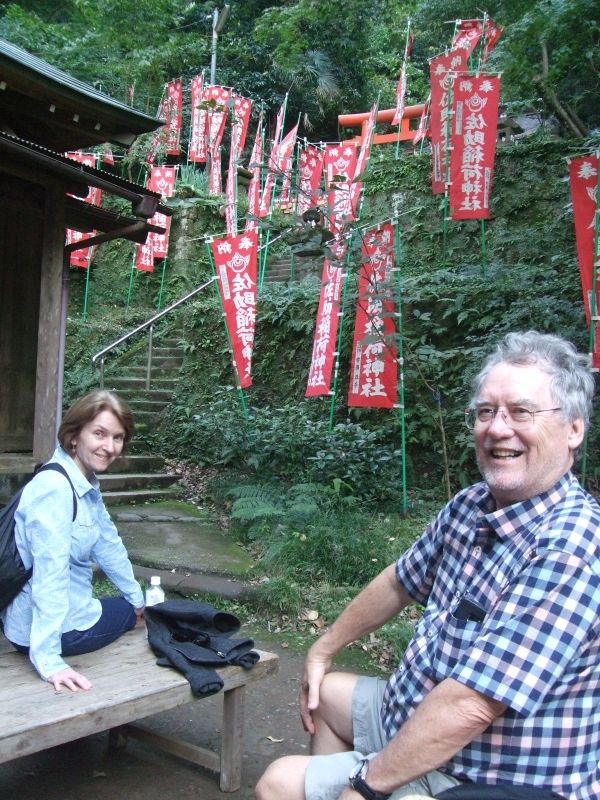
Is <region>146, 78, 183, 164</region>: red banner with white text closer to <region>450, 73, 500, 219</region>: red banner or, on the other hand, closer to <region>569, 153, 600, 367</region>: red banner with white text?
<region>450, 73, 500, 219</region>: red banner

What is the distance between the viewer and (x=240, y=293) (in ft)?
28.7

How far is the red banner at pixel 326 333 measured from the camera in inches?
314

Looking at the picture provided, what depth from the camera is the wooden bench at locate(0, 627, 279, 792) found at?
2158mm

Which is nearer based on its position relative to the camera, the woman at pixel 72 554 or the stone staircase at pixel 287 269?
the woman at pixel 72 554

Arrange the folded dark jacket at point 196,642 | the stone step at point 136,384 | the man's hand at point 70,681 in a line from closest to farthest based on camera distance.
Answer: the man's hand at point 70,681
the folded dark jacket at point 196,642
the stone step at point 136,384

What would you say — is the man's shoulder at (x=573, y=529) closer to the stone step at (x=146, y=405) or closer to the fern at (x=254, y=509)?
the fern at (x=254, y=509)

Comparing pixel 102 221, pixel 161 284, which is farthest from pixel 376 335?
pixel 161 284

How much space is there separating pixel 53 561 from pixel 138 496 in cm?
613

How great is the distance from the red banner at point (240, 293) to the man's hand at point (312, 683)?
658 cm

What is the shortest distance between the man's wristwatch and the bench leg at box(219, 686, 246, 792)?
1333 millimetres

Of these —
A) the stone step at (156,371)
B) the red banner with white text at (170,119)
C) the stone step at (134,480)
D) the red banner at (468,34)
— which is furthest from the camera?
the red banner with white text at (170,119)

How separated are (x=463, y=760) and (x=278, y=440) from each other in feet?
22.1

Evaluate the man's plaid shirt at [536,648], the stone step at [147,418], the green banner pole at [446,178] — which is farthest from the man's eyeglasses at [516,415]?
the green banner pole at [446,178]

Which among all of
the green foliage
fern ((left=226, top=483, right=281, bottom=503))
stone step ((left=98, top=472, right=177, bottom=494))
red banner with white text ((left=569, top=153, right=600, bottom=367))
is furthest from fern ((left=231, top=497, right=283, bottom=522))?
red banner with white text ((left=569, top=153, right=600, bottom=367))
